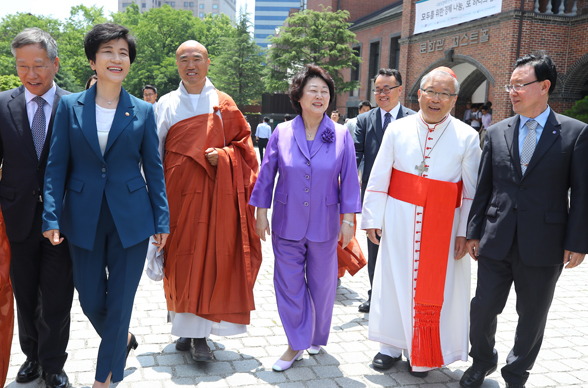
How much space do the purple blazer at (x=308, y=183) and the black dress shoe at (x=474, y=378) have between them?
52.6 inches

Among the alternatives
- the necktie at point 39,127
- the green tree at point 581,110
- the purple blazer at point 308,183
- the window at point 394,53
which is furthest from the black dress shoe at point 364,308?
the window at point 394,53

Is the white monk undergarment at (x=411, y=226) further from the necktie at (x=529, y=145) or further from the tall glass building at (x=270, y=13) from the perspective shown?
the tall glass building at (x=270, y=13)

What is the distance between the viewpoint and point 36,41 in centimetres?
322

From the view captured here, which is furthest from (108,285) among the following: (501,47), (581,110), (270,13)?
(270,13)

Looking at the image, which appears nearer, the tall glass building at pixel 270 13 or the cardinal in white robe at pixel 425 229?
the cardinal in white robe at pixel 425 229

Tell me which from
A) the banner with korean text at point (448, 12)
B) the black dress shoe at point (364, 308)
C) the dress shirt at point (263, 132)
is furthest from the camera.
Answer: the dress shirt at point (263, 132)

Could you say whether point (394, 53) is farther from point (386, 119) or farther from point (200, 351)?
point (200, 351)

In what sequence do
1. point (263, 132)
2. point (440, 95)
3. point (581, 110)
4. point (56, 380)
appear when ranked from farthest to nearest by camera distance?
1. point (263, 132)
2. point (581, 110)
3. point (440, 95)
4. point (56, 380)

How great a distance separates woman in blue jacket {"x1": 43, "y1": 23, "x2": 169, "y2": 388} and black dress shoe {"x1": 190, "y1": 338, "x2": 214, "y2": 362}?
0.65m

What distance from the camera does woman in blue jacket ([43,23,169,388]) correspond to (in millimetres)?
3010

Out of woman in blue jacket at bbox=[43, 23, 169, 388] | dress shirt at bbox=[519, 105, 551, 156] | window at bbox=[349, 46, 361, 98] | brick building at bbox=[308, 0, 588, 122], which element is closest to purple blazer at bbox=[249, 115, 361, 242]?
woman in blue jacket at bbox=[43, 23, 169, 388]

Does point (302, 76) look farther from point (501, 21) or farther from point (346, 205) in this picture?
point (501, 21)

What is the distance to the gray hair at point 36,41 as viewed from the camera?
321 cm

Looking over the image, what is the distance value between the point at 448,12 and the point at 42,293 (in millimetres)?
19064
